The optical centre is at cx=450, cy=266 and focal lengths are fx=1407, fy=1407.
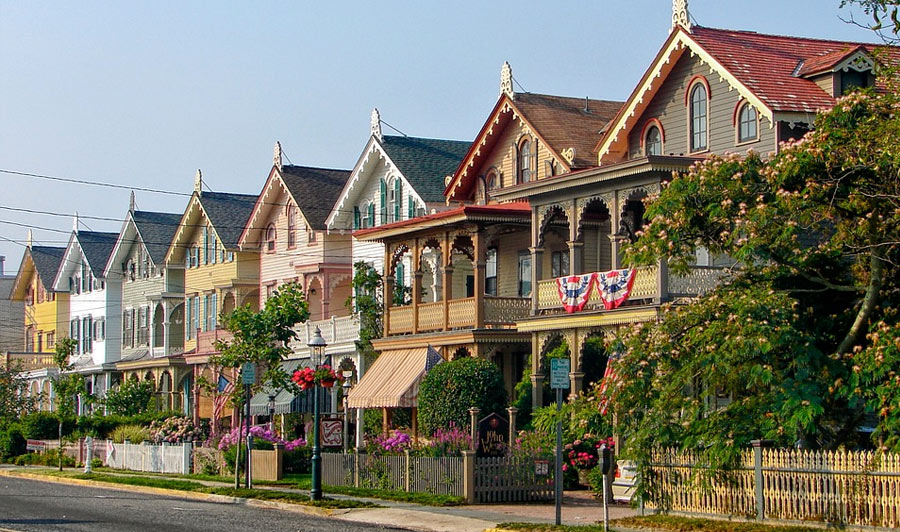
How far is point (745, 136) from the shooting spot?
34188 millimetres

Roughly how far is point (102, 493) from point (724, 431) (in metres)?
18.7

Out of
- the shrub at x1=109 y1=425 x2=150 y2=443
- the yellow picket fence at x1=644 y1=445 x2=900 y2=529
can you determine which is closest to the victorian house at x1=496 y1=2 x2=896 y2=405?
the yellow picket fence at x1=644 y1=445 x2=900 y2=529

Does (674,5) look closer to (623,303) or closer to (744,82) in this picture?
(744,82)

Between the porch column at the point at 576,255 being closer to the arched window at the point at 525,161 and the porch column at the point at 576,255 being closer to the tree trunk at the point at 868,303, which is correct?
the arched window at the point at 525,161

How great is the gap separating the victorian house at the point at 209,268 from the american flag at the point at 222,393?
570 cm

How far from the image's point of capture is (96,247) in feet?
251

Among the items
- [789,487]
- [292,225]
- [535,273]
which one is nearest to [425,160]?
[292,225]

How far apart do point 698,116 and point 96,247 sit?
157 ft

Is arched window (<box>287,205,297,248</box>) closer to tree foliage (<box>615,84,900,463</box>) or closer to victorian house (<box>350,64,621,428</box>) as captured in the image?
victorian house (<box>350,64,621,428</box>)

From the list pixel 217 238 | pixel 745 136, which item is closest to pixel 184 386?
pixel 217 238

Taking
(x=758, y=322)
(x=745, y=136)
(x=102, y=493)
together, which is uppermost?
(x=745, y=136)

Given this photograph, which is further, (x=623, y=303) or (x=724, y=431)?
(x=623, y=303)

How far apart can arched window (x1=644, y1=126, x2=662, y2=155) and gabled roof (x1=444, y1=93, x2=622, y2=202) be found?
94.2 inches

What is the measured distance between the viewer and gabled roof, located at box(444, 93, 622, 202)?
40.6 m
